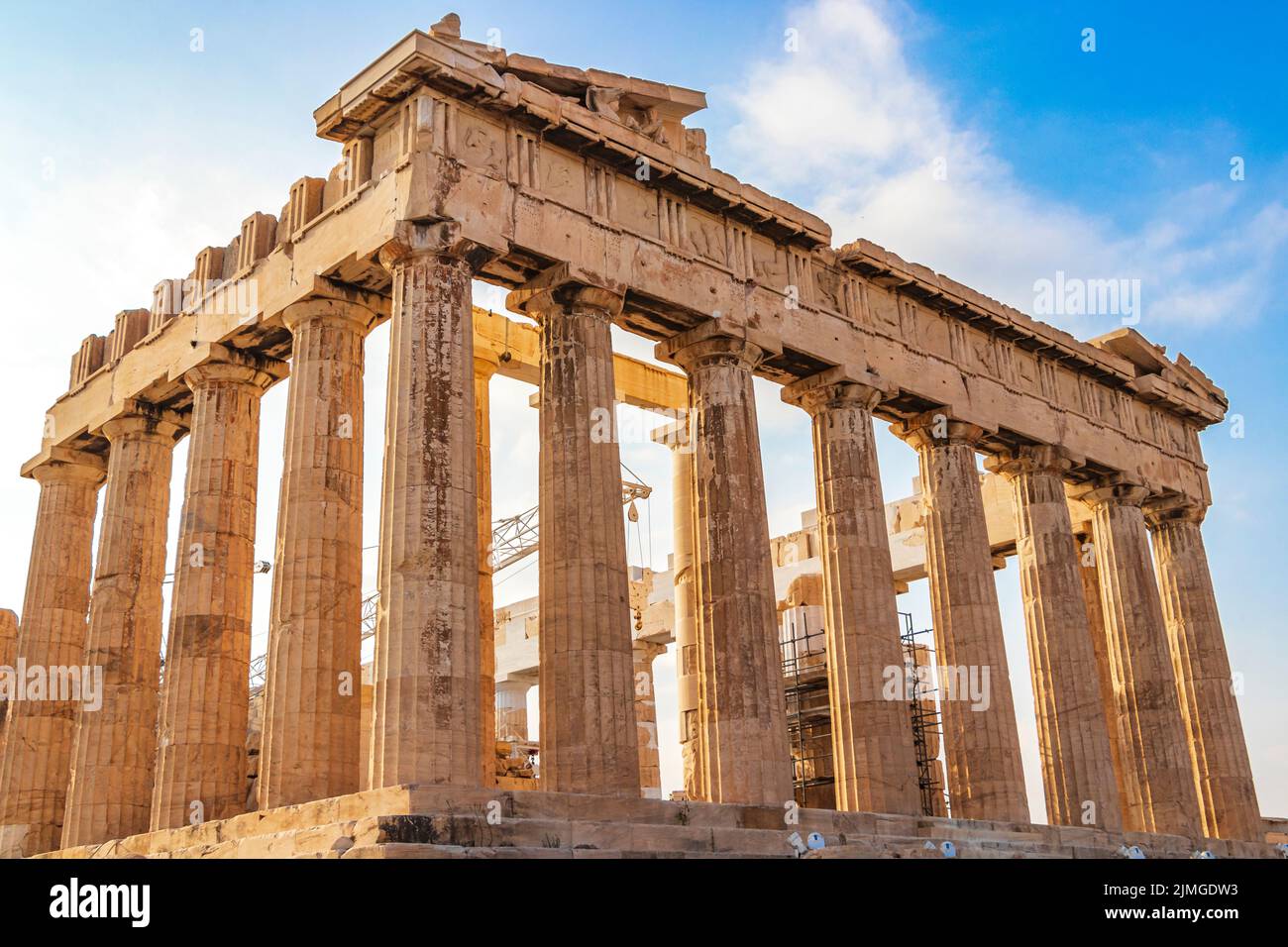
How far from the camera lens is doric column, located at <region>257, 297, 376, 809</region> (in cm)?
2306

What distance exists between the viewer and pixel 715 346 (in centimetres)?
2820

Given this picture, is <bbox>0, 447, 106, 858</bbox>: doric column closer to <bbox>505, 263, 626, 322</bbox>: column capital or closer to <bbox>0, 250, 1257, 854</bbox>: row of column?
<bbox>0, 250, 1257, 854</bbox>: row of column

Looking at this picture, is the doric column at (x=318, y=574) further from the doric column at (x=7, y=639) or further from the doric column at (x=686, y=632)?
the doric column at (x=7, y=639)

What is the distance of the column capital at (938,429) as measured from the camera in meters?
33.0

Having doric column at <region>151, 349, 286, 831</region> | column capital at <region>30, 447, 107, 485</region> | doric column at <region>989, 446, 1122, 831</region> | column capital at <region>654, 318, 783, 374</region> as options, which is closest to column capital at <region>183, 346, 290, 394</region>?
doric column at <region>151, 349, 286, 831</region>

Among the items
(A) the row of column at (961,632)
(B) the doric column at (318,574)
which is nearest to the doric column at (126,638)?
(B) the doric column at (318,574)

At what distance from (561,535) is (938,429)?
12.4m

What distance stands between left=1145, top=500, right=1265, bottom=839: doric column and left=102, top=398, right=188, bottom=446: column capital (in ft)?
88.6

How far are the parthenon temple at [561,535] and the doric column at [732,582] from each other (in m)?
0.08

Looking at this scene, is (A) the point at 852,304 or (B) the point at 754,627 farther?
(A) the point at 852,304
